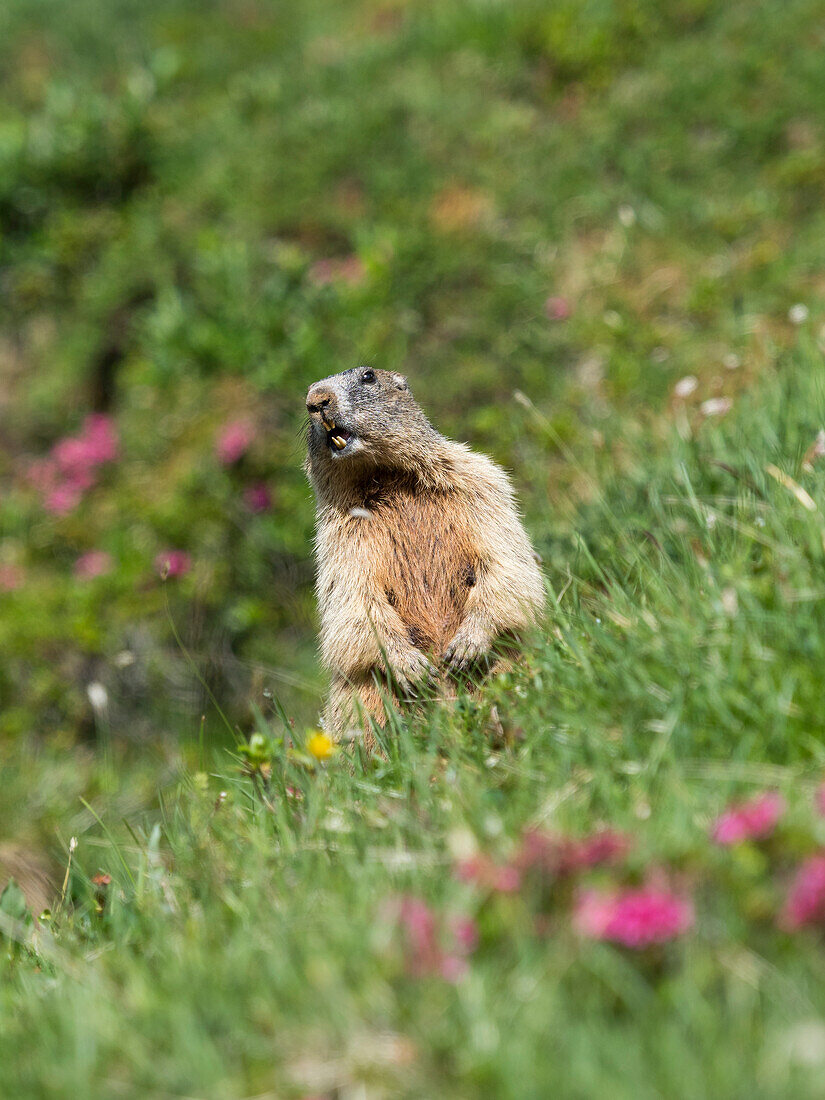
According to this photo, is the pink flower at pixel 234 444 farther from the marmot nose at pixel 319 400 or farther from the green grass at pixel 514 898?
the green grass at pixel 514 898

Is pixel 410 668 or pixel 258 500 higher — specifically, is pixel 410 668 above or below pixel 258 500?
above

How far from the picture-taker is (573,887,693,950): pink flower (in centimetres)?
205

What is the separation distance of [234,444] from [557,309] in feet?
9.39

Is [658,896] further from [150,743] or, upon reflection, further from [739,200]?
[739,200]

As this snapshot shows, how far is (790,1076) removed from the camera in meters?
1.75

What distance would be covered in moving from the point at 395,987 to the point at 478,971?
Result: 0.59ft

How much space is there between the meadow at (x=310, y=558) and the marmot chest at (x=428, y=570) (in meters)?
0.47

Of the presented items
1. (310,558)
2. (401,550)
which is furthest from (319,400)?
(310,558)

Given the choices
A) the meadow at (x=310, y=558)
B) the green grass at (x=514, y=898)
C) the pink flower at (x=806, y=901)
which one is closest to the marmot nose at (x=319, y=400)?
the meadow at (x=310, y=558)

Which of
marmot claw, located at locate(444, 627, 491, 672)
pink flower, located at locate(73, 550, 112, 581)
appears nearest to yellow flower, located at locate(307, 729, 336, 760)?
marmot claw, located at locate(444, 627, 491, 672)

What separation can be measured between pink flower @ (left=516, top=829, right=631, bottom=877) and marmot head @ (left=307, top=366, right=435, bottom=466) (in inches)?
99.2

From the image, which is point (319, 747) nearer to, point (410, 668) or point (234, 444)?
point (410, 668)

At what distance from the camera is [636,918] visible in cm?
206

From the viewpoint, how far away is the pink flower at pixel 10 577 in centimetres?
915
